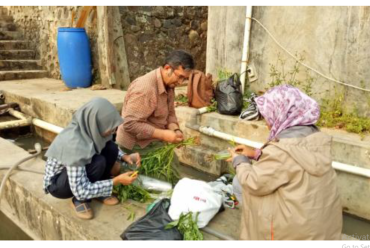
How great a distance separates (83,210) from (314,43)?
359 cm

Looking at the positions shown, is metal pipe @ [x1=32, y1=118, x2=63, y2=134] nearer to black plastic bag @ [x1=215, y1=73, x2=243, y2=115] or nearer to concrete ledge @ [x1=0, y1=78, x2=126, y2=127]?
concrete ledge @ [x1=0, y1=78, x2=126, y2=127]

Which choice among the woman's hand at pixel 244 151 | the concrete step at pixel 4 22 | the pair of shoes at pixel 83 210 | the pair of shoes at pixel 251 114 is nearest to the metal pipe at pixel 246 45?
the pair of shoes at pixel 251 114

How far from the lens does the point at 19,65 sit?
8.11 metres

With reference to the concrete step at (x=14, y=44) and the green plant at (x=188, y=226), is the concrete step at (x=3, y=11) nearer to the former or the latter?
the concrete step at (x=14, y=44)

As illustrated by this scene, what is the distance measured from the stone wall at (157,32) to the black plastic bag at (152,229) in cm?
513

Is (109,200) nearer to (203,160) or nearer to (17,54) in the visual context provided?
(203,160)

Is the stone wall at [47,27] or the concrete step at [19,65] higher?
the stone wall at [47,27]

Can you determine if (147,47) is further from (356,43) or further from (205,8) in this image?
(356,43)

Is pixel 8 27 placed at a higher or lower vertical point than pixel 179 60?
higher

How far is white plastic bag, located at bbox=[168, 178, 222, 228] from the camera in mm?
2143

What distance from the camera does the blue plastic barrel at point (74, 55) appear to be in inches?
251

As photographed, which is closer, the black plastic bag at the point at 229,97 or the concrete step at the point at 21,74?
the black plastic bag at the point at 229,97

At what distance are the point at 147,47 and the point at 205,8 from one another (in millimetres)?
2224

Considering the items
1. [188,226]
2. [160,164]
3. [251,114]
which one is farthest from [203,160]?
[188,226]
